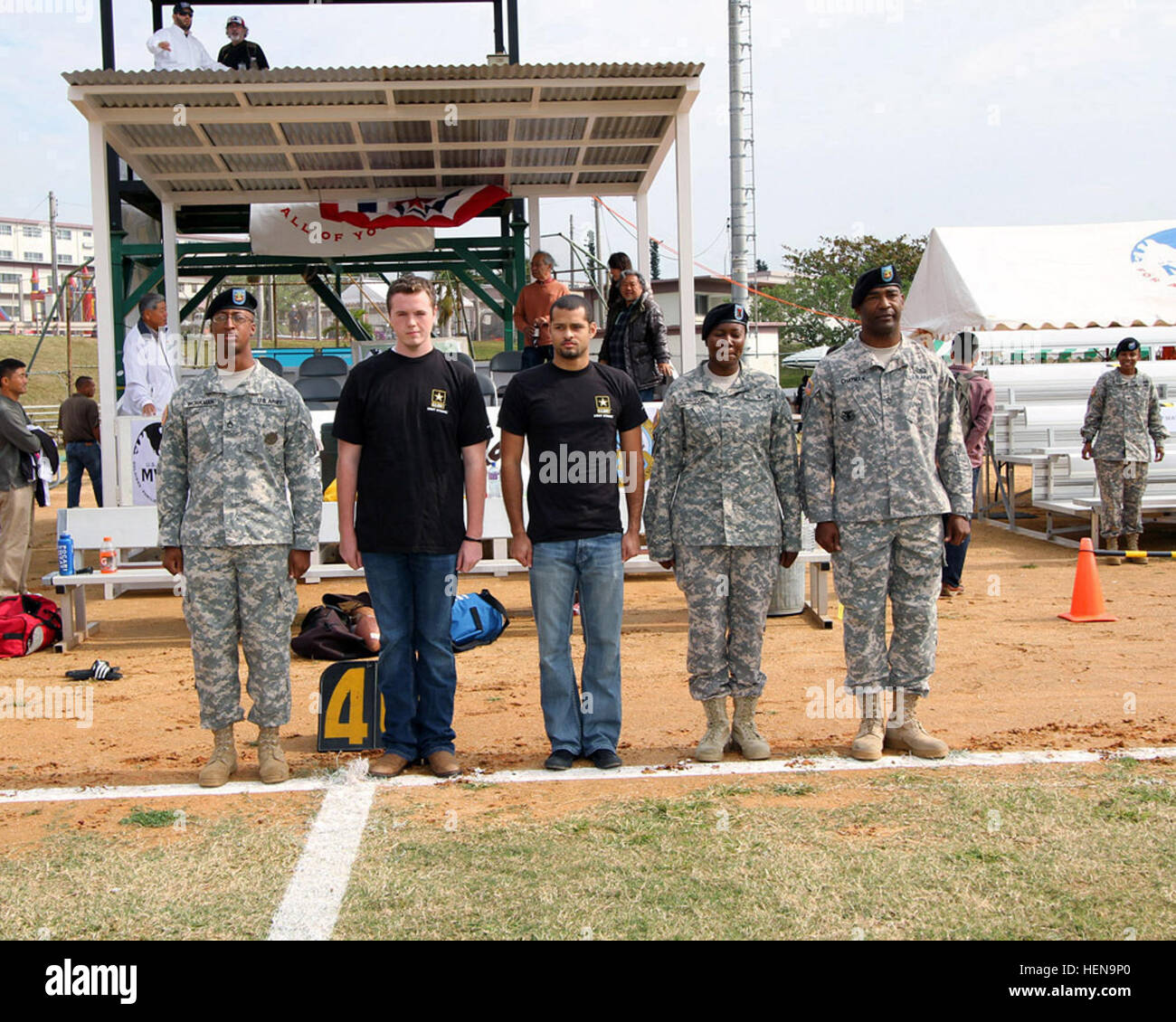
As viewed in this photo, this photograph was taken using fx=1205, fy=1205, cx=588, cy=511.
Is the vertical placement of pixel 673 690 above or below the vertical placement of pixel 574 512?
below

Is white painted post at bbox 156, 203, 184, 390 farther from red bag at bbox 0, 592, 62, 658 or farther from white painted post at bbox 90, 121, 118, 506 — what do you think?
red bag at bbox 0, 592, 62, 658

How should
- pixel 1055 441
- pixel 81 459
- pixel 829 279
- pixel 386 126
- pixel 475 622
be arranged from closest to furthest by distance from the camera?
1. pixel 475 622
2. pixel 386 126
3. pixel 1055 441
4. pixel 81 459
5. pixel 829 279

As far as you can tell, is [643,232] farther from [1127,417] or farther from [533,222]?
[1127,417]

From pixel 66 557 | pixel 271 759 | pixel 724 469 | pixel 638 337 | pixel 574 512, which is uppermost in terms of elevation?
pixel 638 337

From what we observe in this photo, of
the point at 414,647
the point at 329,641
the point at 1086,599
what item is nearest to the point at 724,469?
the point at 414,647

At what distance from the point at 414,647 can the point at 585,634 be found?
0.77 metres

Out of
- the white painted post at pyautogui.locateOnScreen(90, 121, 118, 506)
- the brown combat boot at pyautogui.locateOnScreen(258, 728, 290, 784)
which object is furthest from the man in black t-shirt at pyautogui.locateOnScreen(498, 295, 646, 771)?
the white painted post at pyautogui.locateOnScreen(90, 121, 118, 506)

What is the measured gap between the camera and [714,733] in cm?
546

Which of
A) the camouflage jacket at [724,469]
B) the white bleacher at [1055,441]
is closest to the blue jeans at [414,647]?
the camouflage jacket at [724,469]

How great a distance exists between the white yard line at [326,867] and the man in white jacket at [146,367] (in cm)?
679

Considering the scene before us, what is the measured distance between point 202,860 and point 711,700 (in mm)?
2265

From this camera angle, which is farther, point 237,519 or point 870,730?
point 870,730
